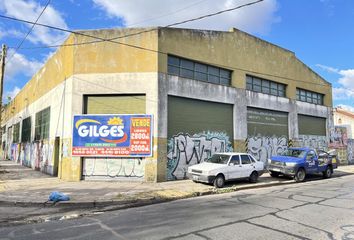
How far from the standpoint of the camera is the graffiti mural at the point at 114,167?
15.5m

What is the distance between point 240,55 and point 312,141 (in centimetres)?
1147

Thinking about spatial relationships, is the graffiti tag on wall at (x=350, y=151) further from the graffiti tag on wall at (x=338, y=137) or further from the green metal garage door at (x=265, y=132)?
the green metal garage door at (x=265, y=132)

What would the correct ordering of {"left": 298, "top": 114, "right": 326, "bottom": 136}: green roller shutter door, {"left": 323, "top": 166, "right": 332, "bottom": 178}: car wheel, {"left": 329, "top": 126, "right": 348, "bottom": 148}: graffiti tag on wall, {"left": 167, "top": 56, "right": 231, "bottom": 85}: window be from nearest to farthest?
{"left": 167, "top": 56, "right": 231, "bottom": 85}: window → {"left": 323, "top": 166, "right": 332, "bottom": 178}: car wheel → {"left": 298, "top": 114, "right": 326, "bottom": 136}: green roller shutter door → {"left": 329, "top": 126, "right": 348, "bottom": 148}: graffiti tag on wall

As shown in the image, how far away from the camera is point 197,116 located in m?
17.8

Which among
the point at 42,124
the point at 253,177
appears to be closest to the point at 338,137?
the point at 253,177

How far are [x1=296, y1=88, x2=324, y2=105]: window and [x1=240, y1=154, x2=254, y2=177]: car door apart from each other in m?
12.8

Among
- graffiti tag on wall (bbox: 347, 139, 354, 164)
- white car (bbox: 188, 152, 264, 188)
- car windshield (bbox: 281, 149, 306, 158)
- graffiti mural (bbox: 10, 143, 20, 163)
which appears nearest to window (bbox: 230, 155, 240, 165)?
white car (bbox: 188, 152, 264, 188)

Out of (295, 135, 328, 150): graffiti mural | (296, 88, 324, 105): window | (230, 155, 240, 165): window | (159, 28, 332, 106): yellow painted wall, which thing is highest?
(159, 28, 332, 106): yellow painted wall

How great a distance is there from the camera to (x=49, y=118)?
798 inches

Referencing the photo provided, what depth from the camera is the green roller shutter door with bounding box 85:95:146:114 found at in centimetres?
1603

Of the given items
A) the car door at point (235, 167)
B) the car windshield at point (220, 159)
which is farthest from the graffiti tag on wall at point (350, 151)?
the car windshield at point (220, 159)

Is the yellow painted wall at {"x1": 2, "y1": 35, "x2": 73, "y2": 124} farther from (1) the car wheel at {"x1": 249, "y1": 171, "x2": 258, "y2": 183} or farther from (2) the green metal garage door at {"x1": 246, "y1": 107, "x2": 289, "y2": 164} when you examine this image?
(2) the green metal garage door at {"x1": 246, "y1": 107, "x2": 289, "y2": 164}

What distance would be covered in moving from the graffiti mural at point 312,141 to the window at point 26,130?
22964 mm

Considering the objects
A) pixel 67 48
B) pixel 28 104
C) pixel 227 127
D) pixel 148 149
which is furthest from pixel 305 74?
pixel 28 104
